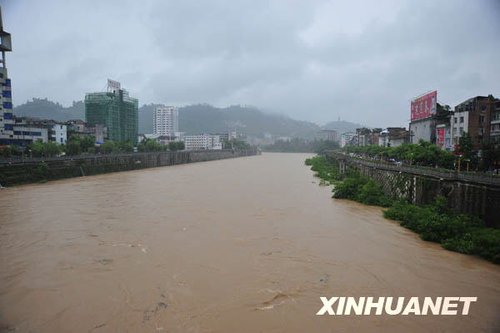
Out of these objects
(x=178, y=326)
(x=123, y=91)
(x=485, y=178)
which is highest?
(x=123, y=91)

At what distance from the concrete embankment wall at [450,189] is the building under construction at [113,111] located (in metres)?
66.1

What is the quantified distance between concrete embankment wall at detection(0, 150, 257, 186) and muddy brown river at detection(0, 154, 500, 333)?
41.9 feet

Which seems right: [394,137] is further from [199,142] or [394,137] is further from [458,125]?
[199,142]

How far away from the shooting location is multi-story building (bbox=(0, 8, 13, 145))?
4534cm

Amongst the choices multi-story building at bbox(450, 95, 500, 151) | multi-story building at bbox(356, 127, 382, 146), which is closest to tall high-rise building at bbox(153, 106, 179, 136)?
multi-story building at bbox(356, 127, 382, 146)

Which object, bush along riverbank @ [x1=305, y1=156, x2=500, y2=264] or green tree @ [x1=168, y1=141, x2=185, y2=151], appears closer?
bush along riverbank @ [x1=305, y1=156, x2=500, y2=264]

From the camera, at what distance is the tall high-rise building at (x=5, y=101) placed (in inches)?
1785

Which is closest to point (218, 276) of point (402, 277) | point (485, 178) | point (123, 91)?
point (402, 277)

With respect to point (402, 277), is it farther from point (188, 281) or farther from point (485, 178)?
point (485, 178)

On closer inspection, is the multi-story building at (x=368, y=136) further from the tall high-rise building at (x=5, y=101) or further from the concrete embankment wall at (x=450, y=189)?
the tall high-rise building at (x=5, y=101)

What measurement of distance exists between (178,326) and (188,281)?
86.8 inches

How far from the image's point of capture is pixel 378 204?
2233 centimetres

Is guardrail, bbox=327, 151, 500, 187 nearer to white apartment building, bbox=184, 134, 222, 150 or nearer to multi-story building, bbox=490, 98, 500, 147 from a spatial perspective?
multi-story building, bbox=490, 98, 500, 147

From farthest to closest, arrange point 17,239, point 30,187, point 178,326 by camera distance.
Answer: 1. point 30,187
2. point 17,239
3. point 178,326
